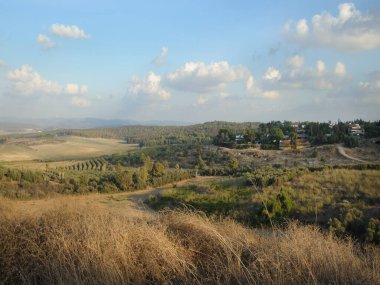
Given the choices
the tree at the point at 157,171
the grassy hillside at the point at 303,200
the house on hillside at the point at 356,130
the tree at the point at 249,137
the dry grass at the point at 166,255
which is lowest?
the tree at the point at 157,171

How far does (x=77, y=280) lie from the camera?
3.76m

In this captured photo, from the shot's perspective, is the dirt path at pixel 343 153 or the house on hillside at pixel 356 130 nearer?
the dirt path at pixel 343 153

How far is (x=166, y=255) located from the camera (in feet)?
13.5

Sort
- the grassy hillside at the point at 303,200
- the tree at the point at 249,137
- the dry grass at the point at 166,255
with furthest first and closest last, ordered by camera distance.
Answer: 1. the tree at the point at 249,137
2. the grassy hillside at the point at 303,200
3. the dry grass at the point at 166,255

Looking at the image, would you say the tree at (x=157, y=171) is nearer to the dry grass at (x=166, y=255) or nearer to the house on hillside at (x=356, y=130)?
the dry grass at (x=166, y=255)

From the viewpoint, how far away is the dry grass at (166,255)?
3650 millimetres

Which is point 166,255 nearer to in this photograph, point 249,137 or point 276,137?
point 276,137

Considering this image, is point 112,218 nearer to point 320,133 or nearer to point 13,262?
point 13,262

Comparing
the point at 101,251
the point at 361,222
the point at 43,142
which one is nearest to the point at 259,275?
the point at 101,251

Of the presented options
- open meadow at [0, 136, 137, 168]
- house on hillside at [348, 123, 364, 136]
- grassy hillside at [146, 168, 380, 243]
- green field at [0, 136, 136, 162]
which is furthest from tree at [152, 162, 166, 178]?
house on hillside at [348, 123, 364, 136]

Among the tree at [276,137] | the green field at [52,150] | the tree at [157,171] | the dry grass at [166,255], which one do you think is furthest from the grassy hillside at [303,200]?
the green field at [52,150]

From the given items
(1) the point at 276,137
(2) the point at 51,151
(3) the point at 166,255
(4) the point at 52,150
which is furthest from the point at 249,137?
(3) the point at 166,255

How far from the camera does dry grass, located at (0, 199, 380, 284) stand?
12.0 ft

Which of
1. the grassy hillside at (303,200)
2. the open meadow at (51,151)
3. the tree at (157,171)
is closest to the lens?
the grassy hillside at (303,200)
